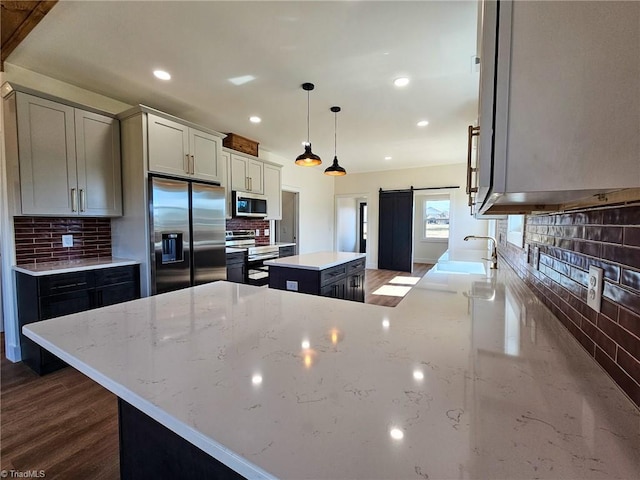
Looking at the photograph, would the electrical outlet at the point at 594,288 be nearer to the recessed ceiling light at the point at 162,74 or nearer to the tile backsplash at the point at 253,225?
the recessed ceiling light at the point at 162,74

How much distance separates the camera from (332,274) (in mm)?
2840

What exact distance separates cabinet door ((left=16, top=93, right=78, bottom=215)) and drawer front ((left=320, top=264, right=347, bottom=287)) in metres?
2.38

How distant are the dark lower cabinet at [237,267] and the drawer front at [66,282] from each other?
1522 millimetres

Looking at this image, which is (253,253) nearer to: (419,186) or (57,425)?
(57,425)

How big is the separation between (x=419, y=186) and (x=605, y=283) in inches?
256

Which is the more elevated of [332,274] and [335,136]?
[335,136]

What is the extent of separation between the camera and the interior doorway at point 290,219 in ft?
20.7

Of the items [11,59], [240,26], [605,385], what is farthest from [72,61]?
[605,385]

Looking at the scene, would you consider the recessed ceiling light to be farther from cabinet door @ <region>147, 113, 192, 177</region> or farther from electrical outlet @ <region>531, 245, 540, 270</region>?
electrical outlet @ <region>531, 245, 540, 270</region>

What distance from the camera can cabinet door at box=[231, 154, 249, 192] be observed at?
165 inches

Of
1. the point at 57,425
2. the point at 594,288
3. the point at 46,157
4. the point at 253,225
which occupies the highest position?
the point at 46,157

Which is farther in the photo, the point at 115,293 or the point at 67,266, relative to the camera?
the point at 115,293

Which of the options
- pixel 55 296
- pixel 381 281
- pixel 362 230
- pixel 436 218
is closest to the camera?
pixel 55 296

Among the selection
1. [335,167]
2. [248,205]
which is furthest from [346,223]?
[335,167]
